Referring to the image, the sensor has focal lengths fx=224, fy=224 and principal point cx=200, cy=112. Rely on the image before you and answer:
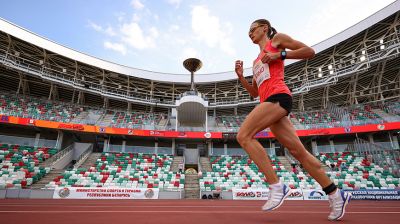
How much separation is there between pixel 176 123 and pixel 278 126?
24.8 m

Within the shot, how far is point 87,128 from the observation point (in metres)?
23.4

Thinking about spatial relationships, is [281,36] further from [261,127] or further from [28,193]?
[28,193]

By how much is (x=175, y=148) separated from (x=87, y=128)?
10.8 meters

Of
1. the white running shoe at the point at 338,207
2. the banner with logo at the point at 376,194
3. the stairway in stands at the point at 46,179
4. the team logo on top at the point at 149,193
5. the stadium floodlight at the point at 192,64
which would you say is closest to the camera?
the white running shoe at the point at 338,207

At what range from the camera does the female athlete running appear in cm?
264

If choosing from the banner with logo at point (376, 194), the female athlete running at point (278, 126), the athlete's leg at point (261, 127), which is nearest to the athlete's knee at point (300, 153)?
the female athlete running at point (278, 126)

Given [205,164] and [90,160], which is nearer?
[90,160]

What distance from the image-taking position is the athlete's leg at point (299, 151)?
8.78 feet

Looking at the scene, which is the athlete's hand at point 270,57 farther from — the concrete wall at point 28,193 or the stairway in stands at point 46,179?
the stairway in stands at point 46,179

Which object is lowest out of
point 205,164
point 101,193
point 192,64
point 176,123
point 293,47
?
point 101,193

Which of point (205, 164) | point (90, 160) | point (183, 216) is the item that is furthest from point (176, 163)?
point (183, 216)

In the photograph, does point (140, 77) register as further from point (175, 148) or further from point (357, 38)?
point (357, 38)

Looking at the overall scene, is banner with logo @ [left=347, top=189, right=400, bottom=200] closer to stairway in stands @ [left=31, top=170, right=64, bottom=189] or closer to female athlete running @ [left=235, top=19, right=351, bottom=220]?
female athlete running @ [left=235, top=19, right=351, bottom=220]

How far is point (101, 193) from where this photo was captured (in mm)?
14422
